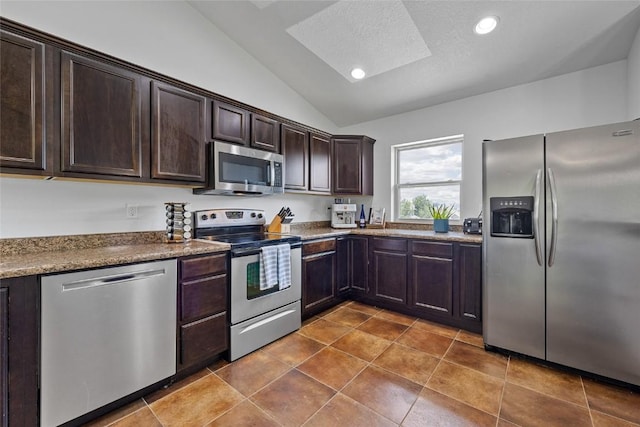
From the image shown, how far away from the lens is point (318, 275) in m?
2.99

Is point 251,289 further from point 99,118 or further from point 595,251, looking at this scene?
point 595,251

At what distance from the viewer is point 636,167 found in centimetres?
177

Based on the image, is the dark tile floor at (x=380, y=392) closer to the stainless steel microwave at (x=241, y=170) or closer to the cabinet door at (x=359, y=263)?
the cabinet door at (x=359, y=263)

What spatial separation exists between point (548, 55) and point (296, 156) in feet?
8.41

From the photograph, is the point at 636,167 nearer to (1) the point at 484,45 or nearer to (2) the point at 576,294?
(2) the point at 576,294

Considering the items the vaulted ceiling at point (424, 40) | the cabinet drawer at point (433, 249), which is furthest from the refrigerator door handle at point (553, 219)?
the vaulted ceiling at point (424, 40)

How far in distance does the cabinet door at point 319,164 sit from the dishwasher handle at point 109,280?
2.09m

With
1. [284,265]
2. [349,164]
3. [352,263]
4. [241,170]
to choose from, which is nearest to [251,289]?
[284,265]

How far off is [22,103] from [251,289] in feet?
5.92

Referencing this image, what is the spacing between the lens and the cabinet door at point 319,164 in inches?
136

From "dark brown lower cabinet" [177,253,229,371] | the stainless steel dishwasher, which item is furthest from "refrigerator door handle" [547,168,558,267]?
the stainless steel dishwasher

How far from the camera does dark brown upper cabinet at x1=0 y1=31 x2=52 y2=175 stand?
1.48 meters

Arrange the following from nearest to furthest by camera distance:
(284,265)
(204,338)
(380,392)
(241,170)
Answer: (380,392), (204,338), (284,265), (241,170)

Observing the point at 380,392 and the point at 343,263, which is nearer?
the point at 380,392
